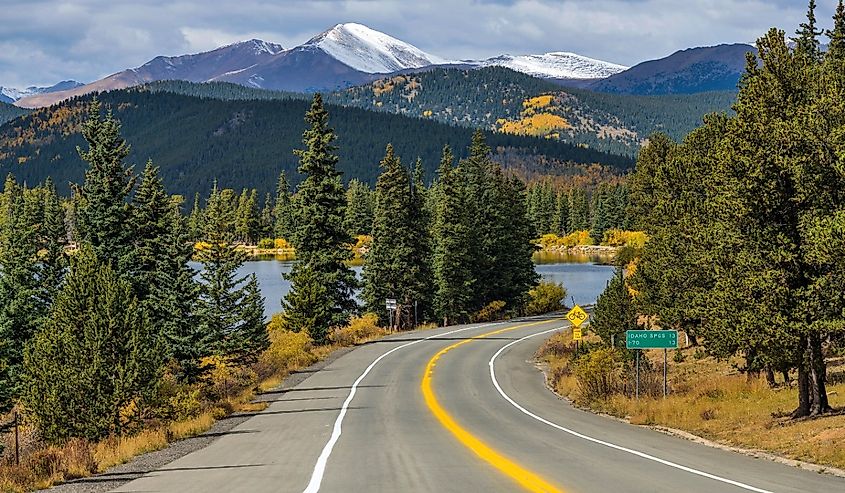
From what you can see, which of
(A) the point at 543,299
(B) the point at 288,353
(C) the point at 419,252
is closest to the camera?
(B) the point at 288,353

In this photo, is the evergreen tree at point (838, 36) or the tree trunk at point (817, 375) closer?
the tree trunk at point (817, 375)

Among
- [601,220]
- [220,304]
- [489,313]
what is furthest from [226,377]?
[601,220]

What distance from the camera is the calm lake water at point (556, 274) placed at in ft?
305

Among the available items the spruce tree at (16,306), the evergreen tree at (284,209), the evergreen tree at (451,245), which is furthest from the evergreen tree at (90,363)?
the evergreen tree at (284,209)

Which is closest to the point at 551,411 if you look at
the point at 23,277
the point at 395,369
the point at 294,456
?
the point at 294,456

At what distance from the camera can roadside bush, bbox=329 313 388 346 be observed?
173ft

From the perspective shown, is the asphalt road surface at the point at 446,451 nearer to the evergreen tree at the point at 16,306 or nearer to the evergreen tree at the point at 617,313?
the evergreen tree at the point at 617,313

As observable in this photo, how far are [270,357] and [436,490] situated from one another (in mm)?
28188

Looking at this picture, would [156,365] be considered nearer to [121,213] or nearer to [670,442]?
[670,442]

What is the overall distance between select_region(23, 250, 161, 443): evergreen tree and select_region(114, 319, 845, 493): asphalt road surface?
412 cm

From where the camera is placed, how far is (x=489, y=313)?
76.5 metres

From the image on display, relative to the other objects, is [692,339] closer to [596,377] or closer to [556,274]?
[596,377]

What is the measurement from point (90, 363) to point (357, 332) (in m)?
30.8

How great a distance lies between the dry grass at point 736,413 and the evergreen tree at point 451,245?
31.2 meters
